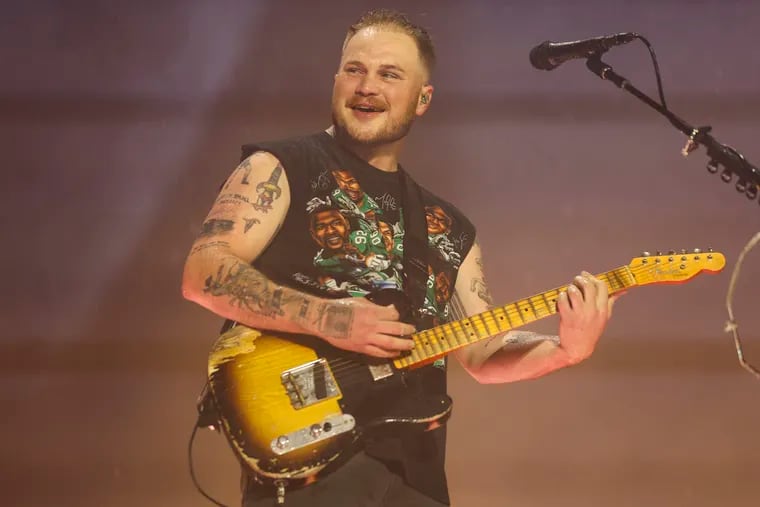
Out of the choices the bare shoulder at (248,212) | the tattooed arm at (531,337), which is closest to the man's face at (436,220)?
the tattooed arm at (531,337)

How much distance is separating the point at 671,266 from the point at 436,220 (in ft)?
2.20

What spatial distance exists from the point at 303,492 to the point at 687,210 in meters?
1.75

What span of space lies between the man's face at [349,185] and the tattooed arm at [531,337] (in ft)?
1.37

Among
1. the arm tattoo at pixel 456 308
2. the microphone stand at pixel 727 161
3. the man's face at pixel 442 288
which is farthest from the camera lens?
the arm tattoo at pixel 456 308

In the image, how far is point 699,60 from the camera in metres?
3.10

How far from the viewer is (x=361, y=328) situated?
209 cm

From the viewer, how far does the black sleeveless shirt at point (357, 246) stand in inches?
87.6

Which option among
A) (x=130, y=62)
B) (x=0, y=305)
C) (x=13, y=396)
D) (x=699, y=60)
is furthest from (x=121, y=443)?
(x=699, y=60)

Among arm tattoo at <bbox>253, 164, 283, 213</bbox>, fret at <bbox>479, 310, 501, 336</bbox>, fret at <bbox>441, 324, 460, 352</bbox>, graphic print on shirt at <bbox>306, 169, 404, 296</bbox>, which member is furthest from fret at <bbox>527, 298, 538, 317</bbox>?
arm tattoo at <bbox>253, 164, 283, 213</bbox>

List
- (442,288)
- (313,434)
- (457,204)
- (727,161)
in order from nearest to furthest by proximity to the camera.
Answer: (727,161)
(313,434)
(442,288)
(457,204)

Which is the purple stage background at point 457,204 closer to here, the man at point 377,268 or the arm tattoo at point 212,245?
the man at point 377,268

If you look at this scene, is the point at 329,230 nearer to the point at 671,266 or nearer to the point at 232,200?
the point at 232,200

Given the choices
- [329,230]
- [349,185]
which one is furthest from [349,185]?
[329,230]

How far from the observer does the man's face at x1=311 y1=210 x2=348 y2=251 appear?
2309mm
